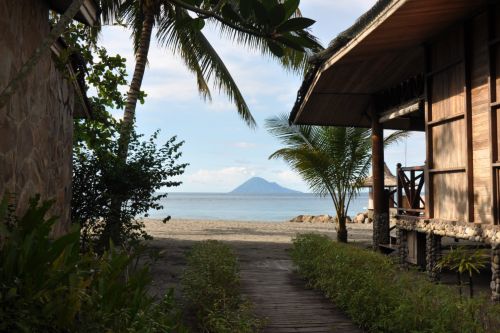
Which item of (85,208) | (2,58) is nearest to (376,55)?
(85,208)

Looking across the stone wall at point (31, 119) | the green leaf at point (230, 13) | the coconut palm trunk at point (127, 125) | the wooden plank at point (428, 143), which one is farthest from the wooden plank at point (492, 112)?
the stone wall at point (31, 119)

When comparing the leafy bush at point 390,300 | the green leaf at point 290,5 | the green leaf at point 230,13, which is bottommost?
the leafy bush at point 390,300

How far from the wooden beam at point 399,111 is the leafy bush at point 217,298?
503 centimetres

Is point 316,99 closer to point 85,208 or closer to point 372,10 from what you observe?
point 372,10

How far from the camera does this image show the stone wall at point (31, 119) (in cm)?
389

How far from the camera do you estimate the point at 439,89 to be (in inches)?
336

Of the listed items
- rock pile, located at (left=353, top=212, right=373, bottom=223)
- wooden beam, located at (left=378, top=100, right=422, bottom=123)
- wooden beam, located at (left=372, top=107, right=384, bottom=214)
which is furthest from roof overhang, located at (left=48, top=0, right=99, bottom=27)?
rock pile, located at (left=353, top=212, right=373, bottom=223)

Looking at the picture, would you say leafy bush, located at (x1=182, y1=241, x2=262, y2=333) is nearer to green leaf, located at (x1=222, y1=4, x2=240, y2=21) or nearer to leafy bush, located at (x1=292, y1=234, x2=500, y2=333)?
leafy bush, located at (x1=292, y1=234, x2=500, y2=333)

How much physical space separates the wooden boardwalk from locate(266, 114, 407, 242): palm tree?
557 cm

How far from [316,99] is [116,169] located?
19.6 ft

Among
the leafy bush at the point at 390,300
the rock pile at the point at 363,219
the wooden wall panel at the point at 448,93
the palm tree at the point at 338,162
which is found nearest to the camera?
the leafy bush at the point at 390,300

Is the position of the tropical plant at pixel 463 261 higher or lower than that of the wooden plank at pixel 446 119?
lower

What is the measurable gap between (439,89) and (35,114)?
678 cm

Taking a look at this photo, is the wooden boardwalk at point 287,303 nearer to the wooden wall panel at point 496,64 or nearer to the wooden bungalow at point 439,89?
the wooden bungalow at point 439,89
